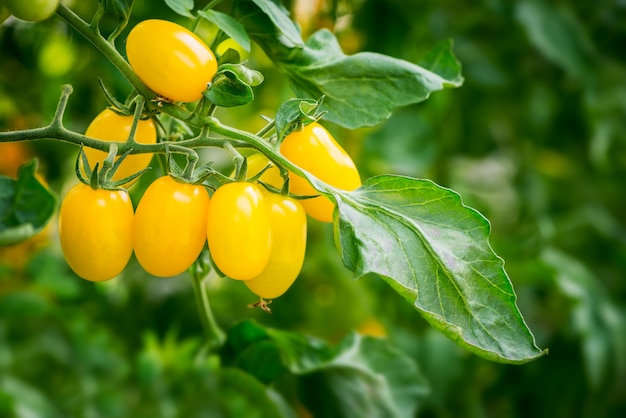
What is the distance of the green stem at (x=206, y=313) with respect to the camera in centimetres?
54

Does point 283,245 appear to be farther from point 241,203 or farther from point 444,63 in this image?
point 444,63

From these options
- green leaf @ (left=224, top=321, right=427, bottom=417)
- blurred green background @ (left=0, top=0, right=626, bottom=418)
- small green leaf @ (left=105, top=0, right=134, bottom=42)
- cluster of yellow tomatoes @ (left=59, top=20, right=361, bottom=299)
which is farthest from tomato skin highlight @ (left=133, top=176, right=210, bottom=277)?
blurred green background @ (left=0, top=0, right=626, bottom=418)

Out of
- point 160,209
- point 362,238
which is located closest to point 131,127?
point 160,209

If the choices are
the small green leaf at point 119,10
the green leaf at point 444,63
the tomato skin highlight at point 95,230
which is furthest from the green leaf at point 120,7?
the green leaf at point 444,63

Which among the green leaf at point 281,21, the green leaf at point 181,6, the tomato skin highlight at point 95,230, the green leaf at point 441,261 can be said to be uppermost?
the green leaf at point 281,21

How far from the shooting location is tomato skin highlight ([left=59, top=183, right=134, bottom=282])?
42cm

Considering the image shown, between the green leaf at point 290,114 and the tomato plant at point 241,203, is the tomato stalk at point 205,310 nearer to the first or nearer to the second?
the tomato plant at point 241,203

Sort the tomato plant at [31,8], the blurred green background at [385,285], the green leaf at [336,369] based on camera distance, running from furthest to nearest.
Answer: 1. the blurred green background at [385,285]
2. the green leaf at [336,369]
3. the tomato plant at [31,8]

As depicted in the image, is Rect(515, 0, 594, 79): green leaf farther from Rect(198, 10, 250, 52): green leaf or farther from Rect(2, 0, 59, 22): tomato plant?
Rect(2, 0, 59, 22): tomato plant

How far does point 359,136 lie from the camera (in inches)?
48.7

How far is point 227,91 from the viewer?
42 cm

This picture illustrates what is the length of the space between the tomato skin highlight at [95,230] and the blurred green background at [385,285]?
440mm

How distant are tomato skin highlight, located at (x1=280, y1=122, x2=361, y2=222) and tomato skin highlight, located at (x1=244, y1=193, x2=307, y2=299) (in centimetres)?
1

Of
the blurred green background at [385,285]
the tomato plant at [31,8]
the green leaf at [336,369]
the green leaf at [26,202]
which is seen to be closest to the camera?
the tomato plant at [31,8]
